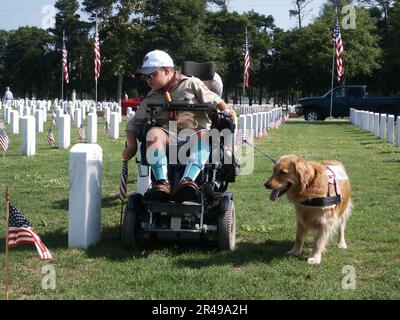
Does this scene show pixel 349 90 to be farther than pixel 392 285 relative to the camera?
Yes

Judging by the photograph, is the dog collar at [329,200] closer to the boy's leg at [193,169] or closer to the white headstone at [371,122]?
the boy's leg at [193,169]

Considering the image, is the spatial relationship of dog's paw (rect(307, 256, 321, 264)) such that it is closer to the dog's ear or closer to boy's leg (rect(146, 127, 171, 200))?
the dog's ear

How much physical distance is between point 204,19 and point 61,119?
153ft

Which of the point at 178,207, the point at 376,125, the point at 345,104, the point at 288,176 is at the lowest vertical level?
the point at 178,207

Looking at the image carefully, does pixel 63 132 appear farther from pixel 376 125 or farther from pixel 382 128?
pixel 376 125

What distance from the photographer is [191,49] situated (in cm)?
5369

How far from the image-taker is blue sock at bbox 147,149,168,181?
17.7ft

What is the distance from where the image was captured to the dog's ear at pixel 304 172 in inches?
207

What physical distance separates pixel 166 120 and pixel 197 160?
2.10ft

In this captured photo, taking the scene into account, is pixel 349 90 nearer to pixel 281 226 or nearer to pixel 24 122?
pixel 24 122

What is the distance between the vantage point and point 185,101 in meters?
5.88

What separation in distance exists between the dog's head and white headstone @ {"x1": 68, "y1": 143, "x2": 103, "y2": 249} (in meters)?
1.75

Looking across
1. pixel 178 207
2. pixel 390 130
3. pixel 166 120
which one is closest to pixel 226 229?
pixel 178 207
